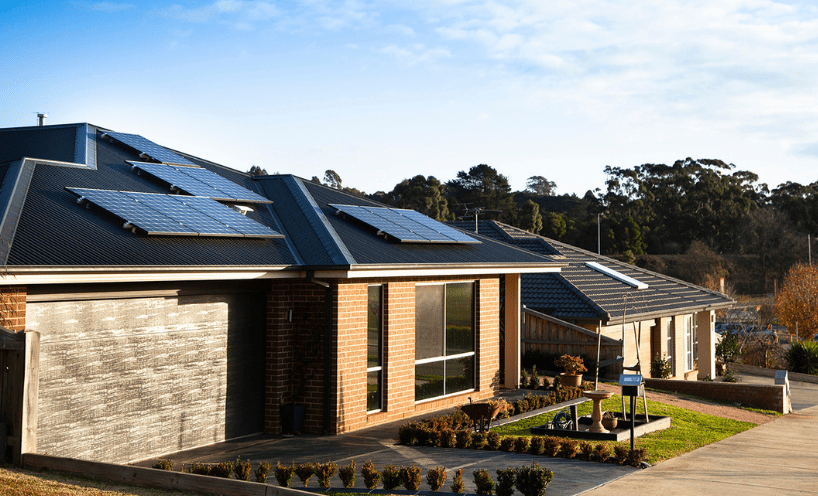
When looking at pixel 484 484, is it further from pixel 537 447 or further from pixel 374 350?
pixel 374 350

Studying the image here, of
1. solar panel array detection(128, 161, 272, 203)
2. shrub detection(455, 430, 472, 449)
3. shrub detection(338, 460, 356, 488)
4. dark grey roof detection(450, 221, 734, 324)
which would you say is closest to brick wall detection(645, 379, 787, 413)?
dark grey roof detection(450, 221, 734, 324)

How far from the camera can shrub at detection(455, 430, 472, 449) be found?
11531 millimetres

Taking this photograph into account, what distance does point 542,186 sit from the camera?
119 m

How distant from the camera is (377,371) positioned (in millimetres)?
13469

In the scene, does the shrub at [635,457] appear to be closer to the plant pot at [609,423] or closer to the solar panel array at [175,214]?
the plant pot at [609,423]

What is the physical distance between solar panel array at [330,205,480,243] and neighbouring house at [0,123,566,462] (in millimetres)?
68

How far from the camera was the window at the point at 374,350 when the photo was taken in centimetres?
1325

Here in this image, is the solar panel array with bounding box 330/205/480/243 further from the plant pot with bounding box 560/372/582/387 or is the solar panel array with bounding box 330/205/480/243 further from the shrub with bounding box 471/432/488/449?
the shrub with bounding box 471/432/488/449

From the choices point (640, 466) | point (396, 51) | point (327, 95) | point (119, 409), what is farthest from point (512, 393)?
point (327, 95)

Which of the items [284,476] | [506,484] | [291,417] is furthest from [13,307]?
[506,484]

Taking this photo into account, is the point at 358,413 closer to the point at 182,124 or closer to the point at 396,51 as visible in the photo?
the point at 396,51

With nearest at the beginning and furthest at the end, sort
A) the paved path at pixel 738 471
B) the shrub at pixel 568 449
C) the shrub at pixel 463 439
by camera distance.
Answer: the paved path at pixel 738 471 → the shrub at pixel 568 449 → the shrub at pixel 463 439

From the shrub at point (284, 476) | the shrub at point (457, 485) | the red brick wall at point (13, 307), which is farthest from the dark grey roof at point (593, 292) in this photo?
the red brick wall at point (13, 307)

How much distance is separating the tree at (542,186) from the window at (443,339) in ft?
340
